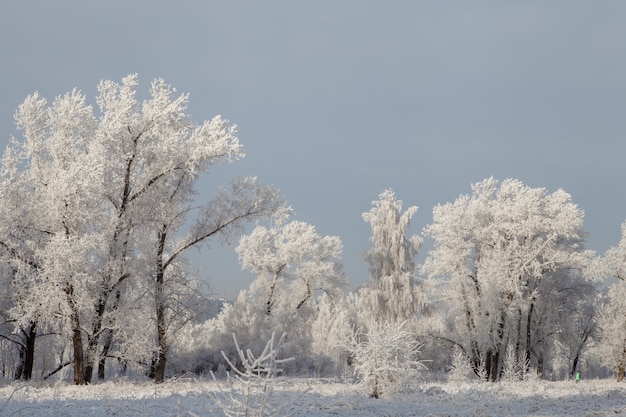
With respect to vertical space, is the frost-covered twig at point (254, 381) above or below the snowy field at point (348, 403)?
above

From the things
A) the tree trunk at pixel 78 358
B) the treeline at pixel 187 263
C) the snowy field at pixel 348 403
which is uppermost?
the treeline at pixel 187 263

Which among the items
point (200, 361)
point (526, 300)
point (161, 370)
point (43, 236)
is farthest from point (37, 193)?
point (526, 300)

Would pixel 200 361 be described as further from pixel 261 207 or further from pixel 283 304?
pixel 261 207

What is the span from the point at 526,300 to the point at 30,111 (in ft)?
86.8

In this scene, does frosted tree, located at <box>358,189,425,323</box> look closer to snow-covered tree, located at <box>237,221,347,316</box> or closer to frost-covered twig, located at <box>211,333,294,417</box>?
snow-covered tree, located at <box>237,221,347,316</box>

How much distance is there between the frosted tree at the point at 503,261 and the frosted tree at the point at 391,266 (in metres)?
2.63

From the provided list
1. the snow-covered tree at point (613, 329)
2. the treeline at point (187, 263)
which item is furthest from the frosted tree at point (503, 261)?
the snow-covered tree at point (613, 329)

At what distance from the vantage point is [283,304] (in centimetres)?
4556

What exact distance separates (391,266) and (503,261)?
8.74 meters

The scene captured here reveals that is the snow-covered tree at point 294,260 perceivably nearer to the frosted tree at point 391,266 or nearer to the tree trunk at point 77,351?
the frosted tree at point 391,266

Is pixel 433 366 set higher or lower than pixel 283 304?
lower

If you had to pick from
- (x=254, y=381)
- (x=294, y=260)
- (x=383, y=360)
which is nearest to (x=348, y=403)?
(x=383, y=360)

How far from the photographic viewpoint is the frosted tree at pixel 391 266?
3806 centimetres

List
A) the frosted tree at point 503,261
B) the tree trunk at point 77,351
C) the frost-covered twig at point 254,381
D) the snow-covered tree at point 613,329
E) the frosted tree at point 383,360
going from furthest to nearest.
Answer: the snow-covered tree at point 613,329, the frosted tree at point 503,261, the tree trunk at point 77,351, the frosted tree at point 383,360, the frost-covered twig at point 254,381
